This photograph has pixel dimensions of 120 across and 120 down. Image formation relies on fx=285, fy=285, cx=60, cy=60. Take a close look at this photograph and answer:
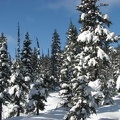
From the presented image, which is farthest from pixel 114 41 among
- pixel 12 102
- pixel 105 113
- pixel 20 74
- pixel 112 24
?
pixel 12 102

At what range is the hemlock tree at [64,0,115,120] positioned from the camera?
87.4ft

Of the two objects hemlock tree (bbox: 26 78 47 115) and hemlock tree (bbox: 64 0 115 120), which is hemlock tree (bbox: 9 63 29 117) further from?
hemlock tree (bbox: 64 0 115 120)

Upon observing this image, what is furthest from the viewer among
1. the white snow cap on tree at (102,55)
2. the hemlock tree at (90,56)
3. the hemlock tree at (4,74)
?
the hemlock tree at (4,74)

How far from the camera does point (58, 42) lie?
83.8 m

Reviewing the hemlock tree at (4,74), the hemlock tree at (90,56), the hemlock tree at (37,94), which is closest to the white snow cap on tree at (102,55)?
the hemlock tree at (90,56)

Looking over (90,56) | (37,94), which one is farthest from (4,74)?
(90,56)

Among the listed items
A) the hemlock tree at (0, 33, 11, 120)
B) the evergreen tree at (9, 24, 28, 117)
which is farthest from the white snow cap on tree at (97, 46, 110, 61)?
the hemlock tree at (0, 33, 11, 120)

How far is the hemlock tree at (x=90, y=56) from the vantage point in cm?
2664

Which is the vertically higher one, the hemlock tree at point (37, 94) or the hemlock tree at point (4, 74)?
the hemlock tree at point (4, 74)

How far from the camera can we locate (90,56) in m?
29.5

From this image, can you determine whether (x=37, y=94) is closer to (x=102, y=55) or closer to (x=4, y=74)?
(x=4, y=74)

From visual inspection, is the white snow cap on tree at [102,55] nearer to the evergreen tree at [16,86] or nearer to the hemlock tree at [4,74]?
the evergreen tree at [16,86]

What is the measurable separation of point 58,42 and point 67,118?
183ft

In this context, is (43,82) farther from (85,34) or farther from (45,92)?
(85,34)
